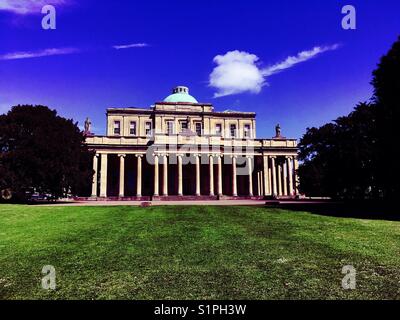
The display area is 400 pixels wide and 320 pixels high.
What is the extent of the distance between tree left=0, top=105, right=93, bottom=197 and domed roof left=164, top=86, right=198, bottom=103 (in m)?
33.6

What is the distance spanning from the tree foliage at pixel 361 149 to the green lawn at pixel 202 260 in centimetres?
1182

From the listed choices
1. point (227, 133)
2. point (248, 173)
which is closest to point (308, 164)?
point (248, 173)

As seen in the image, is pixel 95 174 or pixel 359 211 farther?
pixel 95 174

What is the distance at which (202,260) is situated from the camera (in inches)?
377

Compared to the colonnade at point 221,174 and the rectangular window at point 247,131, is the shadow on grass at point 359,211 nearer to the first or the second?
the colonnade at point 221,174

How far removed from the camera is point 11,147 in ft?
116

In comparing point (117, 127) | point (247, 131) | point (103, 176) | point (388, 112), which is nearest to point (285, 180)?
point (247, 131)

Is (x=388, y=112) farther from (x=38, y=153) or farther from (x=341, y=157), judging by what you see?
(x=38, y=153)

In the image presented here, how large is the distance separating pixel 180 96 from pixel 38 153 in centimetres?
4062

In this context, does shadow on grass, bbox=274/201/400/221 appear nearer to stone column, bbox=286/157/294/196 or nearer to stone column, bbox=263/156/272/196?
stone column, bbox=263/156/272/196

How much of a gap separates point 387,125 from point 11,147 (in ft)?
121

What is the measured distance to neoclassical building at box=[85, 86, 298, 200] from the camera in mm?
56281
